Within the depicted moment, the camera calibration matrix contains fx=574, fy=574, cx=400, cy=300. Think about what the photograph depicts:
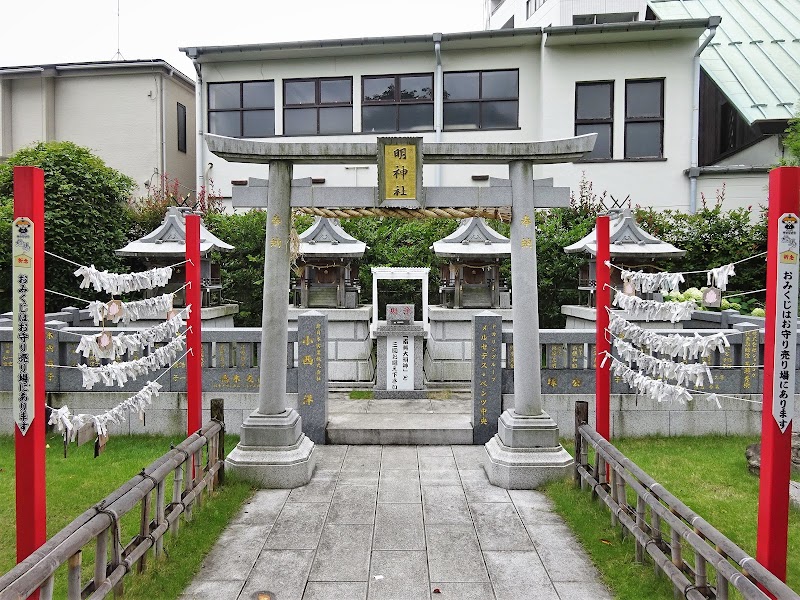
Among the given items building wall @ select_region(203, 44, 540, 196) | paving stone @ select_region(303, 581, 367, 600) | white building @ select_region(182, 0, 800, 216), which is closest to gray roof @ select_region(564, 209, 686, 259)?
white building @ select_region(182, 0, 800, 216)

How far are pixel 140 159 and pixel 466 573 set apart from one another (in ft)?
69.0

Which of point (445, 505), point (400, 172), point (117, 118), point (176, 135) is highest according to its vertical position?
point (117, 118)

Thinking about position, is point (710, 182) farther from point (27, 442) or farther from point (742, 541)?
point (27, 442)

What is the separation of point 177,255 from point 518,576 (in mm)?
11505

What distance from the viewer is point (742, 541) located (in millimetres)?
6191

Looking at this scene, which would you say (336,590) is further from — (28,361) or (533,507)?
(28,361)

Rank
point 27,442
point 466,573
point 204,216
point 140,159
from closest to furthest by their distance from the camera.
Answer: point 27,442, point 466,573, point 204,216, point 140,159

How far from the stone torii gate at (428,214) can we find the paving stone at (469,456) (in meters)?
0.67

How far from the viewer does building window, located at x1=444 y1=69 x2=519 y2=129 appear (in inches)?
797

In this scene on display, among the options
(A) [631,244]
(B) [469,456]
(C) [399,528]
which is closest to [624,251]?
(A) [631,244]

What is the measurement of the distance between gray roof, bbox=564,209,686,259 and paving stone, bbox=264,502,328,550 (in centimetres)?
955

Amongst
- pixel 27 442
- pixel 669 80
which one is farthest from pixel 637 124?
pixel 27 442

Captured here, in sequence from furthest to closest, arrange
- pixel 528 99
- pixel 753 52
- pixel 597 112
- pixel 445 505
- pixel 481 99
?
pixel 753 52, pixel 481 99, pixel 528 99, pixel 597 112, pixel 445 505

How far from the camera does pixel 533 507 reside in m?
7.15
